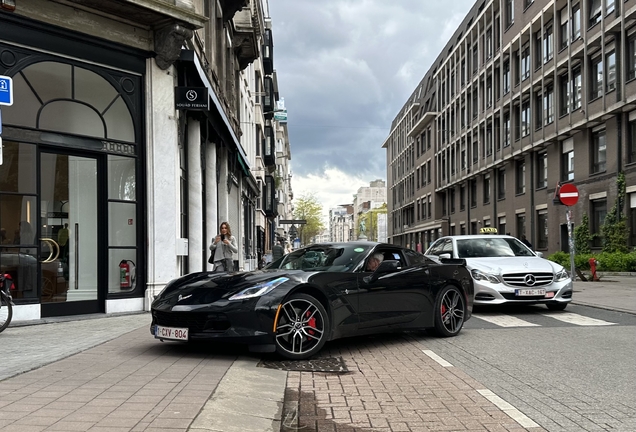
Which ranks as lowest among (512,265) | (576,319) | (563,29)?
(576,319)

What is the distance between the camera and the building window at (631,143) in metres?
26.1

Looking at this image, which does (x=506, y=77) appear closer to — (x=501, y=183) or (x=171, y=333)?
(x=501, y=183)

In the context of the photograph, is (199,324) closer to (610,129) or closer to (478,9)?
(610,129)

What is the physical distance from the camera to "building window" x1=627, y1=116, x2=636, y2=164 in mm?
26125

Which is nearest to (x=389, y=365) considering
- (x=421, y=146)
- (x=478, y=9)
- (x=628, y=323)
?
(x=628, y=323)

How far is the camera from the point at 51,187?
34.3 ft

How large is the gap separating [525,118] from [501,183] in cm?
685

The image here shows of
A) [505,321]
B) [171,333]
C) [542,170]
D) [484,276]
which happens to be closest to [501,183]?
[542,170]

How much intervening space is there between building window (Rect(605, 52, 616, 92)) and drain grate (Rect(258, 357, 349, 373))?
2494 cm

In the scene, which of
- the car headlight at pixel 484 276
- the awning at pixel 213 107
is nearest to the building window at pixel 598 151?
the awning at pixel 213 107

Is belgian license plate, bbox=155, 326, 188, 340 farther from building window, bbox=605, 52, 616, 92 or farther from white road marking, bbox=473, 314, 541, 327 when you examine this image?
building window, bbox=605, 52, 616, 92

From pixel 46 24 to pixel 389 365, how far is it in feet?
25.3

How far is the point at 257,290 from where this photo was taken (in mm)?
6320

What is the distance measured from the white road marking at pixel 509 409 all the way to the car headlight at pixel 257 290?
7.53ft
